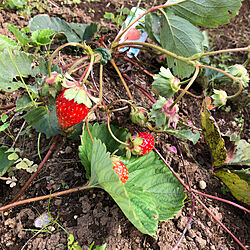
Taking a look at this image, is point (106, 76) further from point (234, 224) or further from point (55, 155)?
point (234, 224)

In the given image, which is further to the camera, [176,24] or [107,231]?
[176,24]

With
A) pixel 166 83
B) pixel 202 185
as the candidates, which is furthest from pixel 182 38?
pixel 202 185

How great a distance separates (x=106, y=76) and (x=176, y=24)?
50 cm

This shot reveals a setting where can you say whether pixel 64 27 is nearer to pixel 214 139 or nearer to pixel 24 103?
pixel 24 103

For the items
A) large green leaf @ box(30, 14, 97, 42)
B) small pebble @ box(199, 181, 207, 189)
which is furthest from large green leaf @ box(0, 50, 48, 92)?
small pebble @ box(199, 181, 207, 189)

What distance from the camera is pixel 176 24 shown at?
56.5 inches

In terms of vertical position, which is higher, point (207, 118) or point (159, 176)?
point (207, 118)

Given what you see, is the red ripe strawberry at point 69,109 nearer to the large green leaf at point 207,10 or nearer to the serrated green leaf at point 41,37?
the serrated green leaf at point 41,37

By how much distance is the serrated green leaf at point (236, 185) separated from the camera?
1.23 metres

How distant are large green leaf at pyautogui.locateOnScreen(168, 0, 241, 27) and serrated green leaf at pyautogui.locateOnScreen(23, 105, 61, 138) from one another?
0.89 meters

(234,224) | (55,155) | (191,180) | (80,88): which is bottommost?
(234,224)

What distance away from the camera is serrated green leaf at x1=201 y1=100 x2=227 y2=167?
1.31 m

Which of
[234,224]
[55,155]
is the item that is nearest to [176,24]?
[55,155]

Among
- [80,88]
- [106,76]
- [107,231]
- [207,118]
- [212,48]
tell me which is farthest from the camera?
[212,48]
